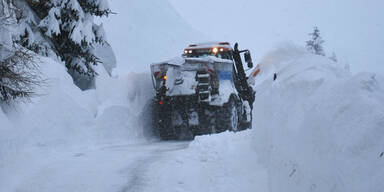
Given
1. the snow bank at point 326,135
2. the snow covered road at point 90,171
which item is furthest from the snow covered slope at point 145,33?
the snow bank at point 326,135

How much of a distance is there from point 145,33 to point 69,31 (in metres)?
96.6

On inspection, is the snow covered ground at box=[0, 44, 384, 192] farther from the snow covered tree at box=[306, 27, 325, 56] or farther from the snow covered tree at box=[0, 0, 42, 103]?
the snow covered tree at box=[306, 27, 325, 56]

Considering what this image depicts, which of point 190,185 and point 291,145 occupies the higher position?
point 291,145

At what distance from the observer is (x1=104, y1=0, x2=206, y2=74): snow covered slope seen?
82.2 m

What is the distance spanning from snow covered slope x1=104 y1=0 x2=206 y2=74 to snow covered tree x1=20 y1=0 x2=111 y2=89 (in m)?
51.1

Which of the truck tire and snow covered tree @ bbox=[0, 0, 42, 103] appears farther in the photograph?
the truck tire

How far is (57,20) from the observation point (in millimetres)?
11805

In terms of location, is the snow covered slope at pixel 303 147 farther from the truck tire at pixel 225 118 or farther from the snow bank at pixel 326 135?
the truck tire at pixel 225 118

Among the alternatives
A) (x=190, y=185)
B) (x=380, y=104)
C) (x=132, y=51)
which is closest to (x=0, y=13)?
(x=190, y=185)

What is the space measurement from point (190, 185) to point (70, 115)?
5070 mm

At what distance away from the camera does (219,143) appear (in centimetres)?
814

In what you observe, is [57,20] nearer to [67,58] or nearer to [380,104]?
[67,58]

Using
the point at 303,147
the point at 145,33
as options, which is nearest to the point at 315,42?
the point at 303,147

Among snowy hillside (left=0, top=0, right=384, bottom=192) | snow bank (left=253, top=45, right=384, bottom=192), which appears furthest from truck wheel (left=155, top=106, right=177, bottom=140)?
snow bank (left=253, top=45, right=384, bottom=192)
